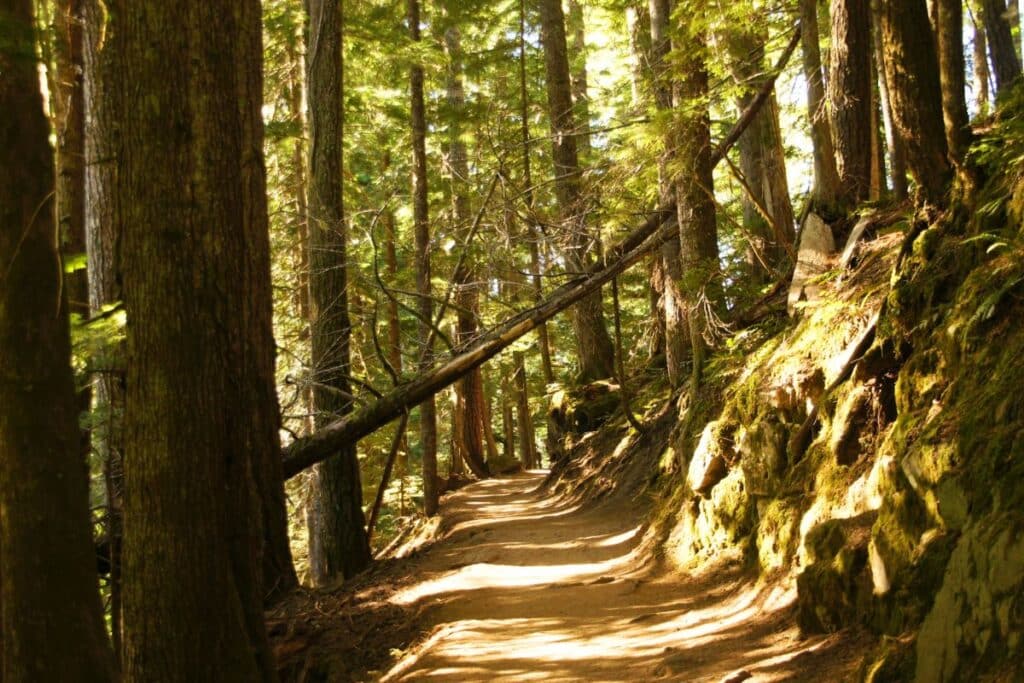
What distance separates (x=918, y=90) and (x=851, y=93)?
2484mm

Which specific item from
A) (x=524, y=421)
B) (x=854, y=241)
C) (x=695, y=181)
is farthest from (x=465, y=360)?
(x=524, y=421)

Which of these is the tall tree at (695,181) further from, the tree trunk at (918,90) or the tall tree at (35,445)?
the tall tree at (35,445)

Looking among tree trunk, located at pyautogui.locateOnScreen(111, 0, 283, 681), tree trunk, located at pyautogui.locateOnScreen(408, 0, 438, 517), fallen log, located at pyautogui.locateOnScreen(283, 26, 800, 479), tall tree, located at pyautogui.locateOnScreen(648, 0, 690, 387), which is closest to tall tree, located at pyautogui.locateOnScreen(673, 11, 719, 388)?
tall tree, located at pyautogui.locateOnScreen(648, 0, 690, 387)

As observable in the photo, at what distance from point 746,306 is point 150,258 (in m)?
8.66

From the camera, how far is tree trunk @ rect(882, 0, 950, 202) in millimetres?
6086

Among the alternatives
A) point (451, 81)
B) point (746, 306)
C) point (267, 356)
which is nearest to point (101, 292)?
point (267, 356)

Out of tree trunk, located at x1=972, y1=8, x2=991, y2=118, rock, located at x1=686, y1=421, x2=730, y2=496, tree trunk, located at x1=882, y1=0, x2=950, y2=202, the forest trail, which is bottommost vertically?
the forest trail

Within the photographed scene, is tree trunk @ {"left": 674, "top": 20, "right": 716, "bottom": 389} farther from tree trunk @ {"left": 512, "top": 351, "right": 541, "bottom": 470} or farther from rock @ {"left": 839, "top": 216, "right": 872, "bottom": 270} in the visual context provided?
tree trunk @ {"left": 512, "top": 351, "right": 541, "bottom": 470}

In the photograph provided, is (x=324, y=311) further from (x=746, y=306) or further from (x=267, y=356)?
(x=746, y=306)

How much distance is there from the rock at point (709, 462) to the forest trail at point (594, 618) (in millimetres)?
921

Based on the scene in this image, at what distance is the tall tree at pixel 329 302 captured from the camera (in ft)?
36.5

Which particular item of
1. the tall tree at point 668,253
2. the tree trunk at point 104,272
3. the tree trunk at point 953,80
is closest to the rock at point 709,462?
the tall tree at point 668,253

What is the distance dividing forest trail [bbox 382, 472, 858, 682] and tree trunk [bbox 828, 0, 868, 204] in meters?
4.34

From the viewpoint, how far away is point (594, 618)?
24.1 feet
